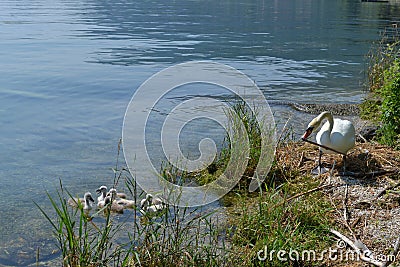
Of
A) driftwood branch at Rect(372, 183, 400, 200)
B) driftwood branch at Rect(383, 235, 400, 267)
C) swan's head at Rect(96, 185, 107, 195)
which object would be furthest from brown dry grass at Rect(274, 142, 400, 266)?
swan's head at Rect(96, 185, 107, 195)

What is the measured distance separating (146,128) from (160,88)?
17.6 feet

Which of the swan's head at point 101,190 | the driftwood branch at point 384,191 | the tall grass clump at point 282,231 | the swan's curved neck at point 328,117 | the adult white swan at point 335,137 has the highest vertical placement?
the swan's curved neck at point 328,117

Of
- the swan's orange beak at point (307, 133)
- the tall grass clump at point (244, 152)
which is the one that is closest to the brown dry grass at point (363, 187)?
the tall grass clump at point (244, 152)

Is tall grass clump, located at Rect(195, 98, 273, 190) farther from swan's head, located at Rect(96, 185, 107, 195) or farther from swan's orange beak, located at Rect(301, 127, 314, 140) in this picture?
swan's head, located at Rect(96, 185, 107, 195)

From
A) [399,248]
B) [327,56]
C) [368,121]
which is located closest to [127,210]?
[399,248]

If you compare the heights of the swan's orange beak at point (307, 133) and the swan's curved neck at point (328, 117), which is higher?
the swan's curved neck at point (328, 117)

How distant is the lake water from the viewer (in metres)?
9.33

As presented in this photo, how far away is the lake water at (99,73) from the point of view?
9.33 m

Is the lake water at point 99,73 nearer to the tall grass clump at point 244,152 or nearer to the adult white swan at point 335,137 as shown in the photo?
the tall grass clump at point 244,152

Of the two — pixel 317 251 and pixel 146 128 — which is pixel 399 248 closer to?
pixel 317 251

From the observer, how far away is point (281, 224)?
6.26 meters

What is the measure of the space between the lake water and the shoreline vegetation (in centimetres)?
107

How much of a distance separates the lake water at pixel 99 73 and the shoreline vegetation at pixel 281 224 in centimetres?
107

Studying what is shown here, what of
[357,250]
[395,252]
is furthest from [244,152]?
[395,252]
